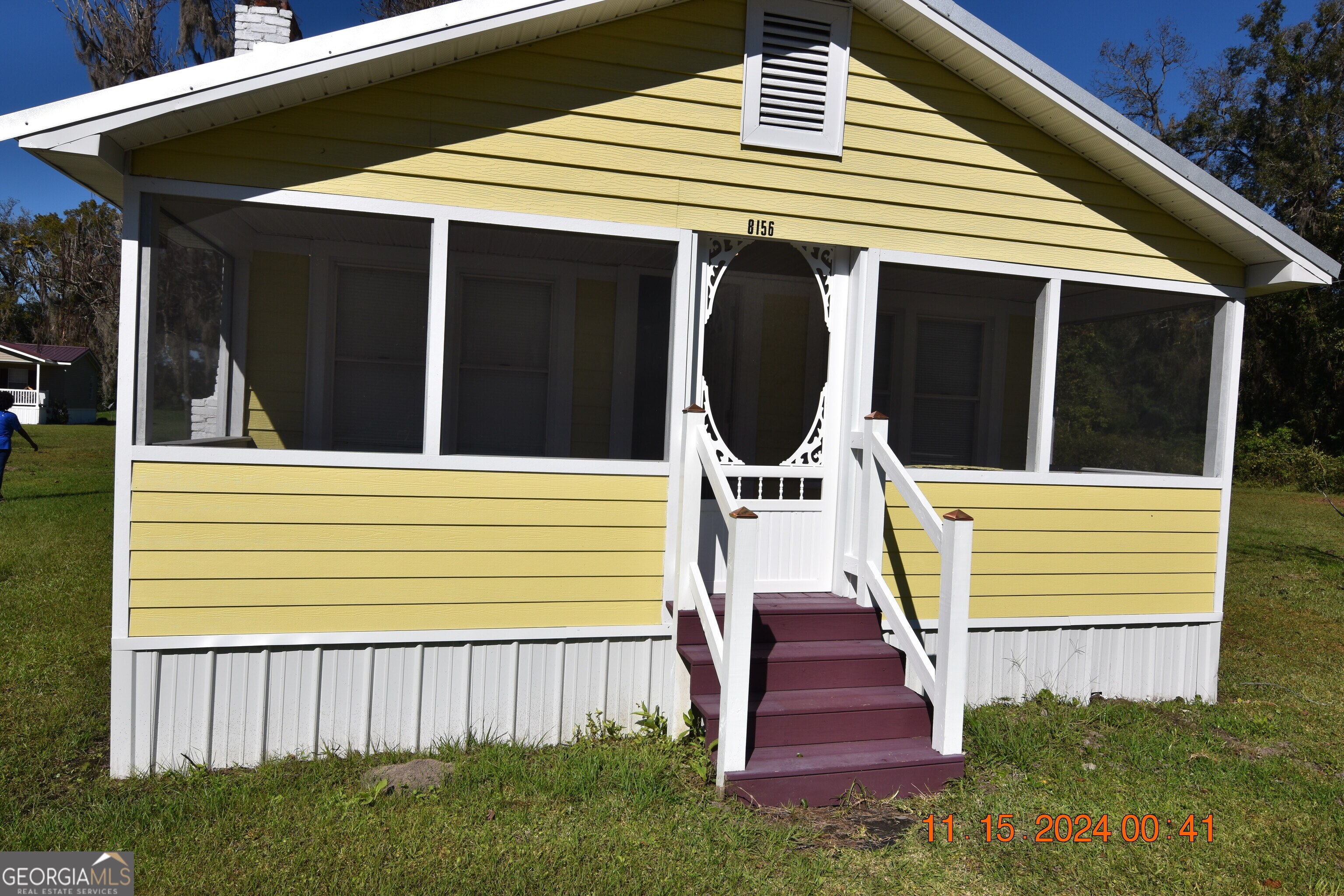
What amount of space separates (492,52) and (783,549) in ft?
10.4

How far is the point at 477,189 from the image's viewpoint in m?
4.55

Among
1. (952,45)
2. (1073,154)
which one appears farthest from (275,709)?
(1073,154)

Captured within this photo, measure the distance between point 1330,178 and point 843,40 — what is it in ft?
79.3

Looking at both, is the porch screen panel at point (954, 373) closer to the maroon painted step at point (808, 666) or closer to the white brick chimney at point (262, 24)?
the maroon painted step at point (808, 666)

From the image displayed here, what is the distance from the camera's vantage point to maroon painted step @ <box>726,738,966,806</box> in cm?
390

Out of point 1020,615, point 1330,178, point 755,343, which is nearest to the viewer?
point 1020,615

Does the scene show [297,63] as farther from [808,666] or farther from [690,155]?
[808,666]

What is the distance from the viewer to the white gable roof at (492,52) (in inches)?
149

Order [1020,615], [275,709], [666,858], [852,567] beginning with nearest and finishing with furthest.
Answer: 1. [666,858]
2. [275,709]
3. [852,567]
4. [1020,615]

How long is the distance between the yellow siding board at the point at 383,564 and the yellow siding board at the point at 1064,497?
5.91ft

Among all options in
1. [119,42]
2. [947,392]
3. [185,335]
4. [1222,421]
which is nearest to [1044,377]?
[1222,421]

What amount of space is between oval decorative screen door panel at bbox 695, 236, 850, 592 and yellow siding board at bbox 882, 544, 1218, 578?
1.84ft

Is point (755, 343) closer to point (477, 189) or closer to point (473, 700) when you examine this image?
point (477, 189)

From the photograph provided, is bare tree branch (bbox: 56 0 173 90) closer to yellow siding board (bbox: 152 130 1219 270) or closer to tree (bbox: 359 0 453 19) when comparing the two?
tree (bbox: 359 0 453 19)
